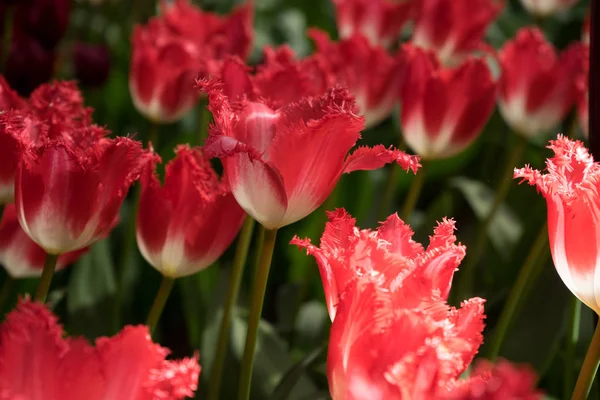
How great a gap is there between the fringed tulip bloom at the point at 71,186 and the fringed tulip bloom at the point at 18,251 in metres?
0.09

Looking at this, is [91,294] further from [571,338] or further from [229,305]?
[571,338]

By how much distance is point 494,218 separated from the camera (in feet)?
3.04

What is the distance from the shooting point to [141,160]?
42cm

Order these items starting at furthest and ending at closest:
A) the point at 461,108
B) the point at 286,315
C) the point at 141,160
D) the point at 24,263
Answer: the point at 286,315 < the point at 461,108 < the point at 24,263 < the point at 141,160

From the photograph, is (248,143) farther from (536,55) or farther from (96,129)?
(536,55)

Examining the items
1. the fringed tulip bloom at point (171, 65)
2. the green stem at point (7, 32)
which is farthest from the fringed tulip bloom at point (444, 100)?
the green stem at point (7, 32)

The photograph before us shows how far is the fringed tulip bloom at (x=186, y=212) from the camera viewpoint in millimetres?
466

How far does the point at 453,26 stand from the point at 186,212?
554 mm

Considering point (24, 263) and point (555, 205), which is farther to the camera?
point (24, 263)

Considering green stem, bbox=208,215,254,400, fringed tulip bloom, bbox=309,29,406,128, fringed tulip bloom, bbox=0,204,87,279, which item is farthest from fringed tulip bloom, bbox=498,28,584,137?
fringed tulip bloom, bbox=0,204,87,279

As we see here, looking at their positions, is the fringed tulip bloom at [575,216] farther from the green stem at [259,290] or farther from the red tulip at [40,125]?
the red tulip at [40,125]

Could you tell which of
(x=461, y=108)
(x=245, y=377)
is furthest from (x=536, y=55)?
(x=245, y=377)

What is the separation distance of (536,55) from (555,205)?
0.40 meters

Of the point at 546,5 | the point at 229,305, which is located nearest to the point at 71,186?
the point at 229,305
